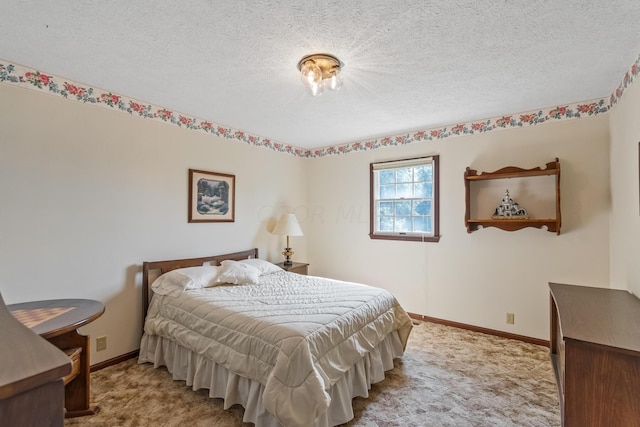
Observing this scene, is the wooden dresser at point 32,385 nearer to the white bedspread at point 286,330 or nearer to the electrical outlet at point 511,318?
the white bedspread at point 286,330

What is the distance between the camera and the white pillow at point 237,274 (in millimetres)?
3045

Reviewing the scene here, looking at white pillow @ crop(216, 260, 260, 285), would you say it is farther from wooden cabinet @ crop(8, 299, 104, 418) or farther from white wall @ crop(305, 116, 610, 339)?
white wall @ crop(305, 116, 610, 339)

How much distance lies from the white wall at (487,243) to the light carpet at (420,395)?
0.63 m

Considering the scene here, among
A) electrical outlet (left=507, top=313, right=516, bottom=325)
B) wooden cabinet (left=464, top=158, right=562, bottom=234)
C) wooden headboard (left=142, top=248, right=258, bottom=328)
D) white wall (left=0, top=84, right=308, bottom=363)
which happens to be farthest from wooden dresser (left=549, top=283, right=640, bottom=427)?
white wall (left=0, top=84, right=308, bottom=363)

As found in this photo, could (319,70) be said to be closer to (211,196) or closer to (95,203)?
(211,196)

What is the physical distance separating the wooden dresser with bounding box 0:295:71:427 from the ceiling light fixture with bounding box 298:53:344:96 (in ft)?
6.57

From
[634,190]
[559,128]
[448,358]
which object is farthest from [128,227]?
[559,128]

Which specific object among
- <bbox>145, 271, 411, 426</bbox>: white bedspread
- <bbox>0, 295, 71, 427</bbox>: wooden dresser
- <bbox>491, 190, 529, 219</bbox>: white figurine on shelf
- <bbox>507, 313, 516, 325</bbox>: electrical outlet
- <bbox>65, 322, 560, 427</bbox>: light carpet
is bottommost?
<bbox>65, 322, 560, 427</bbox>: light carpet

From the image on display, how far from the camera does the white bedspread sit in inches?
68.5

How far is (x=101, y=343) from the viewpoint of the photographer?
2.67 m

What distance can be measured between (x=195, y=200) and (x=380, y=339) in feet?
7.86

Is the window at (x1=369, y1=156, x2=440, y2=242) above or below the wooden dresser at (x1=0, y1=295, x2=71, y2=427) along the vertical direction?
above

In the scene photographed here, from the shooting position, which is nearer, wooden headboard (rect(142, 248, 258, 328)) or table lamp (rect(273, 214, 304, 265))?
wooden headboard (rect(142, 248, 258, 328))

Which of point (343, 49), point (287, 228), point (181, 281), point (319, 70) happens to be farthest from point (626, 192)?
point (181, 281)
